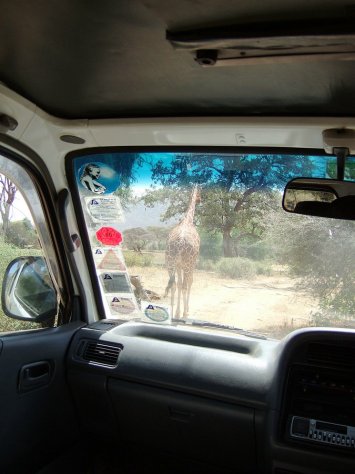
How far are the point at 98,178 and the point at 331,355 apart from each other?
193 cm

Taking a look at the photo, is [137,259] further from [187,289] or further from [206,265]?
[206,265]

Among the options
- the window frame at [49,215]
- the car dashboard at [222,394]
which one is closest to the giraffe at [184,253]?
the car dashboard at [222,394]

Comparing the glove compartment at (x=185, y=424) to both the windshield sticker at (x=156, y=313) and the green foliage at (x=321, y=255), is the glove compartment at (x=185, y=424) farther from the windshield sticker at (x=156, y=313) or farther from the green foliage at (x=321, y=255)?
the green foliage at (x=321, y=255)

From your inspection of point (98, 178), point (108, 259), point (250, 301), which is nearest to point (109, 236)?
point (108, 259)

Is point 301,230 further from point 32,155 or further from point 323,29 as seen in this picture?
point 32,155

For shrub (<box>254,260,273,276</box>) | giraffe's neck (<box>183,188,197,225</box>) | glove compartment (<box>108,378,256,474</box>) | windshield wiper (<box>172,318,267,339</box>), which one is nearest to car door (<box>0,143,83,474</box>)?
glove compartment (<box>108,378,256,474</box>)

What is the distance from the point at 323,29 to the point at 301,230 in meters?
1.43

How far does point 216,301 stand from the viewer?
10.1ft

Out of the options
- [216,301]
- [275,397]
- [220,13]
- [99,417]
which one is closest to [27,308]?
[99,417]

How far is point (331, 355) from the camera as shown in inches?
98.4

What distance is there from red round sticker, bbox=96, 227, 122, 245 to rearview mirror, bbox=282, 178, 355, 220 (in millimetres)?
1391

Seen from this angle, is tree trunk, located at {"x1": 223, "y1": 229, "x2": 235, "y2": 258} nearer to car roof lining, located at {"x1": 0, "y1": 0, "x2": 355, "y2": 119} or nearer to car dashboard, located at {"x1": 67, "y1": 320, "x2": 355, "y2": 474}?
car dashboard, located at {"x1": 67, "y1": 320, "x2": 355, "y2": 474}

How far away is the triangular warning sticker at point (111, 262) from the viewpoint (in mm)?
3400

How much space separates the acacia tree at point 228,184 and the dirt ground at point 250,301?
9.5 inches
